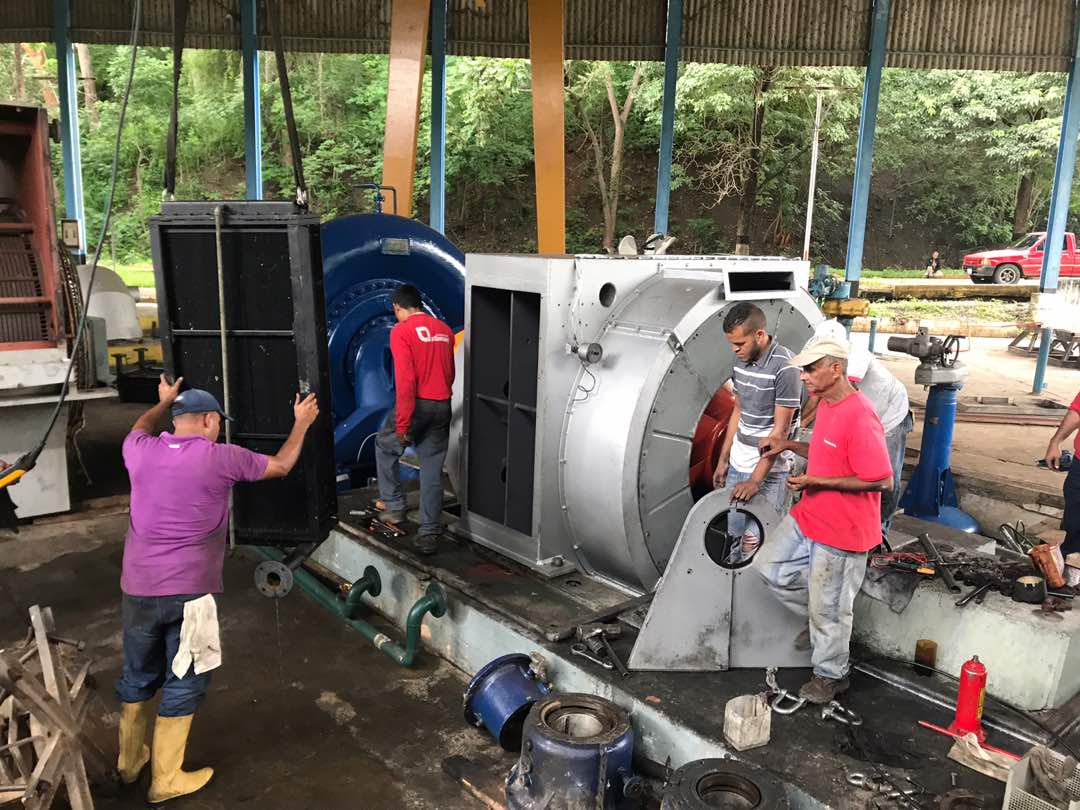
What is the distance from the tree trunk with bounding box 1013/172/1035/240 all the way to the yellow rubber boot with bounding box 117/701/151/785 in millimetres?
29872

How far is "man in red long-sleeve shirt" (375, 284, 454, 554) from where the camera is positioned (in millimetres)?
4762

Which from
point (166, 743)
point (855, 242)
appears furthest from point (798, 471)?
point (855, 242)

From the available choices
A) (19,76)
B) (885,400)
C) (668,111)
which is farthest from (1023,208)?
(19,76)

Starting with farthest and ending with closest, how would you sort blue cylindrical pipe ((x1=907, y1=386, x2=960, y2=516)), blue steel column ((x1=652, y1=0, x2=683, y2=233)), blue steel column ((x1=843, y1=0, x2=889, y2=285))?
1. blue steel column ((x1=652, y1=0, x2=683, y2=233))
2. blue steel column ((x1=843, y1=0, x2=889, y2=285))
3. blue cylindrical pipe ((x1=907, y1=386, x2=960, y2=516))

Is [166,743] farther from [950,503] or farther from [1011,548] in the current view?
[950,503]

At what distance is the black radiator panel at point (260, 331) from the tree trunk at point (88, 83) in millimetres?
26339

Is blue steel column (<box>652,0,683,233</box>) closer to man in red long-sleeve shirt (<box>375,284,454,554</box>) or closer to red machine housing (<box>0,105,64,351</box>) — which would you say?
man in red long-sleeve shirt (<box>375,284,454,554</box>)

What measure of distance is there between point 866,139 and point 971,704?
882 cm

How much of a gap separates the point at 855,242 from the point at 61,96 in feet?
33.5

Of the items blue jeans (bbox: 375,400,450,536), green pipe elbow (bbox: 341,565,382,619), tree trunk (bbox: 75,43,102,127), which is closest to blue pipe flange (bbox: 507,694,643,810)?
green pipe elbow (bbox: 341,565,382,619)

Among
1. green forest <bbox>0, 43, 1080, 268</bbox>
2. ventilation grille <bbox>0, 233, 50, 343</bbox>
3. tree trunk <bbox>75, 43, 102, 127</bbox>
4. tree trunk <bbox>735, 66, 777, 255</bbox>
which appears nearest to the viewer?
ventilation grille <bbox>0, 233, 50, 343</bbox>

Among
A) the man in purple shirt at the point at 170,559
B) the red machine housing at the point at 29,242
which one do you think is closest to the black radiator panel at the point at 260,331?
the man in purple shirt at the point at 170,559

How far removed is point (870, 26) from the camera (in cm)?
1165

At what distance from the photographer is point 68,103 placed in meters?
11.3
